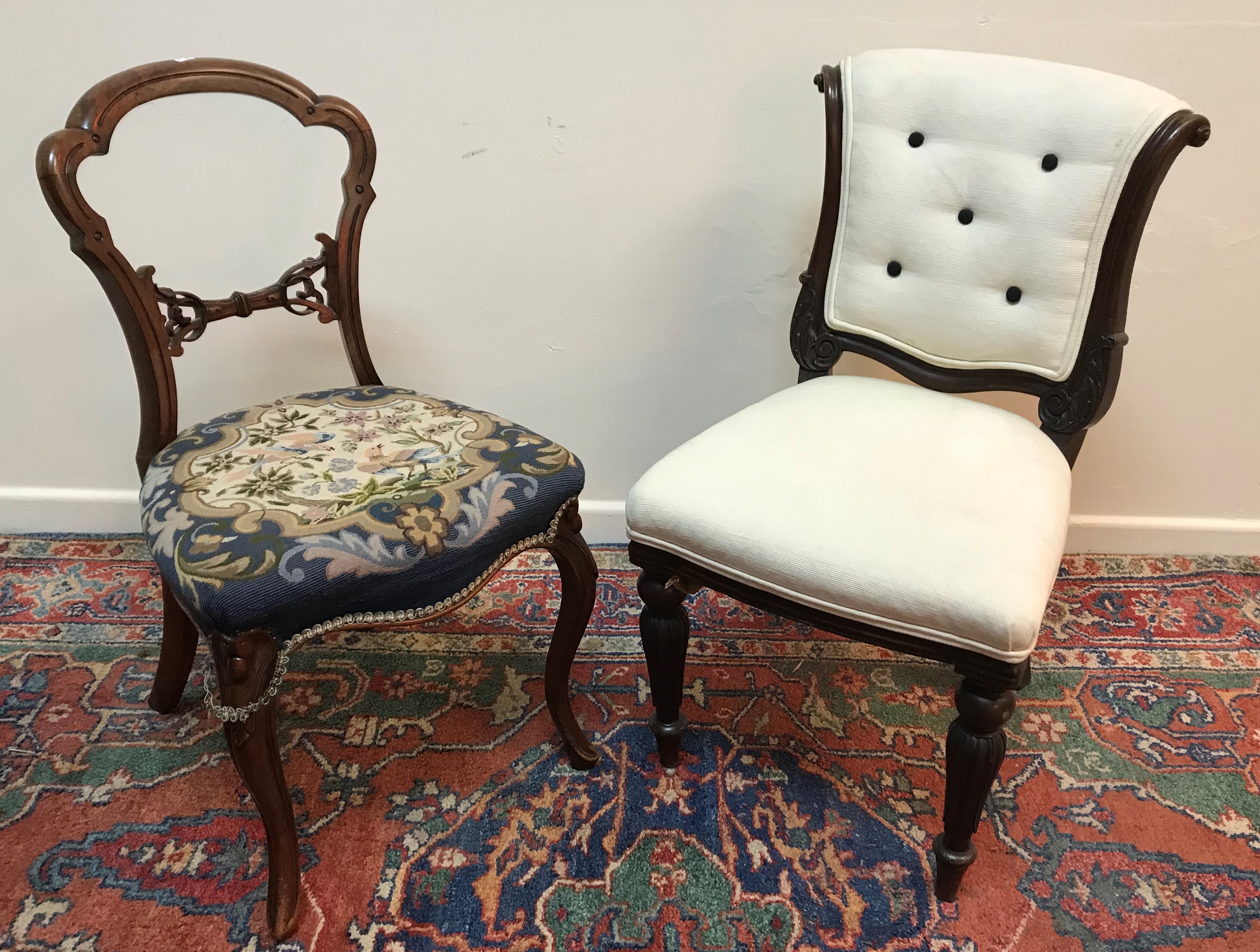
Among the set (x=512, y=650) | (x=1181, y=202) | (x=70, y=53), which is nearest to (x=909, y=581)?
(x=512, y=650)

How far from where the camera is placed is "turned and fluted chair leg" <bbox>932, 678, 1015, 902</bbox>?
38.0 inches

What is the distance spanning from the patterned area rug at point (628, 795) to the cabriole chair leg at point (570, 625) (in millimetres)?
50

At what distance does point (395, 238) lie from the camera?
5.23 feet

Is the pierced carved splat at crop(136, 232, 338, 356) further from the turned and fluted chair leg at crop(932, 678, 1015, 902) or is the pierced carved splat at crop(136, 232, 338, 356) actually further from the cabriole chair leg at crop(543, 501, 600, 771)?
the turned and fluted chair leg at crop(932, 678, 1015, 902)

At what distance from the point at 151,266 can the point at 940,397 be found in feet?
3.92

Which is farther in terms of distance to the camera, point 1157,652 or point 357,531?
point 1157,652

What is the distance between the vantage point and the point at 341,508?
3.24 ft

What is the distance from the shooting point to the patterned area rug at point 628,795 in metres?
1.08

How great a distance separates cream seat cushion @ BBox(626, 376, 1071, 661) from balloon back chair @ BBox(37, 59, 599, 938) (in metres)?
0.20

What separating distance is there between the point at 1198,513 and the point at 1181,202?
737 mm

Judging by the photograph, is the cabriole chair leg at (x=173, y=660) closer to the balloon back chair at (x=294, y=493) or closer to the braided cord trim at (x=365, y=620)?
the balloon back chair at (x=294, y=493)

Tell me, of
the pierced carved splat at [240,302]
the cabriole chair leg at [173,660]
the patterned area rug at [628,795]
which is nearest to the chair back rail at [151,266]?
the pierced carved splat at [240,302]

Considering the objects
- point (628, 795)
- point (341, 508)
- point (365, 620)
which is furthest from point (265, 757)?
point (628, 795)

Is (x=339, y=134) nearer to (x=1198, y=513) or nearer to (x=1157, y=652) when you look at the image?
(x=1157, y=652)
